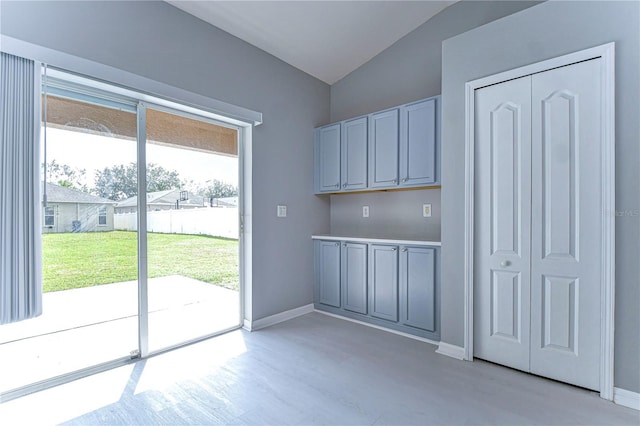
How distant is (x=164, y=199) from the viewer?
105 inches

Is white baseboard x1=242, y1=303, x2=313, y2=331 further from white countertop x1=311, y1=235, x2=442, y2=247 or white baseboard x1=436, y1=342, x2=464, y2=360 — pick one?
white baseboard x1=436, y1=342, x2=464, y2=360

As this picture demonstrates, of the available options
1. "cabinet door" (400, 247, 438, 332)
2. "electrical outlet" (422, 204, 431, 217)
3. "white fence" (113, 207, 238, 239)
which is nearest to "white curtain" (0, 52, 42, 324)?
"white fence" (113, 207, 238, 239)

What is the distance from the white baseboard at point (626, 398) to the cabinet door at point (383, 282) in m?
1.57

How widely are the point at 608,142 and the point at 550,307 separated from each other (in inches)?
45.3

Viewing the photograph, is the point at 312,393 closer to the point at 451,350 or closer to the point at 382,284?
the point at 451,350

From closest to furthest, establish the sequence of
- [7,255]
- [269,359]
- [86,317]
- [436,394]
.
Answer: [7,255]
[436,394]
[86,317]
[269,359]

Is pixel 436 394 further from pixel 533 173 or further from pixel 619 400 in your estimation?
pixel 533 173

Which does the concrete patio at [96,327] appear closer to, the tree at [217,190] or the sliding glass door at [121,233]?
the sliding glass door at [121,233]

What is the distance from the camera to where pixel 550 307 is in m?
2.14

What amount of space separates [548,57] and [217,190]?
2.93 m

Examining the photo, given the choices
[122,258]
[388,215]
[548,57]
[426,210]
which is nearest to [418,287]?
[426,210]

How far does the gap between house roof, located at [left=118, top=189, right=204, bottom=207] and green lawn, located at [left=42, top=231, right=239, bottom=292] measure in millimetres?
247

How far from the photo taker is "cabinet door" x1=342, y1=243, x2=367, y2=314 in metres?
3.28

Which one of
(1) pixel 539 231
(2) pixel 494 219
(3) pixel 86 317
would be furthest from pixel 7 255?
(1) pixel 539 231
